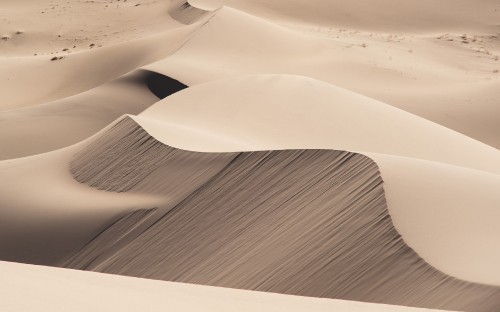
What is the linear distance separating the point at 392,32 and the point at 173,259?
21.1 meters

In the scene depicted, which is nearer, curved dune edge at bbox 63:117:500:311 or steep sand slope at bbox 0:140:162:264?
curved dune edge at bbox 63:117:500:311

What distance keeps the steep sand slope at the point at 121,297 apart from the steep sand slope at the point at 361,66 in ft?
41.6

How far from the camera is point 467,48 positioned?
85.9ft

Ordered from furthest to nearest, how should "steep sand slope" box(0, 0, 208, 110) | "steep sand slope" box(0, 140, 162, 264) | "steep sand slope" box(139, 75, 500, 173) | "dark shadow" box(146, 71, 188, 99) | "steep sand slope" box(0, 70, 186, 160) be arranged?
Result: 1. "steep sand slope" box(0, 0, 208, 110)
2. "dark shadow" box(146, 71, 188, 99)
3. "steep sand slope" box(0, 70, 186, 160)
4. "steep sand slope" box(139, 75, 500, 173)
5. "steep sand slope" box(0, 140, 162, 264)

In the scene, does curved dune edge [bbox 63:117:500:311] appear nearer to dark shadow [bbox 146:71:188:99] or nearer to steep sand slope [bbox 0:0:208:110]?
dark shadow [bbox 146:71:188:99]

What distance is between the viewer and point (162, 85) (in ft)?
60.2

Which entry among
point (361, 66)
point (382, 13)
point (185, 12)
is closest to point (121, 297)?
point (361, 66)

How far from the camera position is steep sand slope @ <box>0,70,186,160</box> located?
16406 millimetres

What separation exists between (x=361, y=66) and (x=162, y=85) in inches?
201

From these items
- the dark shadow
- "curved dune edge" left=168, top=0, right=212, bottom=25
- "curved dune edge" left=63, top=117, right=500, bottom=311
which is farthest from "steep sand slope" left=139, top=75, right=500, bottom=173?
"curved dune edge" left=168, top=0, right=212, bottom=25

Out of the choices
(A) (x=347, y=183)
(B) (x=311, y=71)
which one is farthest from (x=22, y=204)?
(B) (x=311, y=71)

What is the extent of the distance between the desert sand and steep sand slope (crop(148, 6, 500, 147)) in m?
0.06

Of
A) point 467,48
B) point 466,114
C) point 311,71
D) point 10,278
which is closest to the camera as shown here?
point 10,278

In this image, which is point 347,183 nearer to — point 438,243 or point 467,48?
point 438,243
